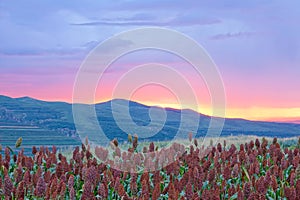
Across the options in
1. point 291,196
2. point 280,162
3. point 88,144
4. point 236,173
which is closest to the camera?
point 291,196

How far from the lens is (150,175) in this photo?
351 inches

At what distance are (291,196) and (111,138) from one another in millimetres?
5355

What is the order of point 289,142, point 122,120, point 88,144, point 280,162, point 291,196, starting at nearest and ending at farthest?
point 291,196 → point 280,162 → point 88,144 → point 122,120 → point 289,142

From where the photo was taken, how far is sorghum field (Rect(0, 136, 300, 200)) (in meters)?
6.67

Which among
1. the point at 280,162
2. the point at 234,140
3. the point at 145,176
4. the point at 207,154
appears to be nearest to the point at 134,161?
the point at 145,176

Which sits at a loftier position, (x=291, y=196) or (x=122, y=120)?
(x=122, y=120)

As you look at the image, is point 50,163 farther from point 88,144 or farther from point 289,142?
point 289,142

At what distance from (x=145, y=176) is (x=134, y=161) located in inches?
58.1

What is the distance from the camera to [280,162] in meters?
9.77

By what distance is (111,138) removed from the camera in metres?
11.3

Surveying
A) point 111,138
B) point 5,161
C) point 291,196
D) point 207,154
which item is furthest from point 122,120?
point 291,196

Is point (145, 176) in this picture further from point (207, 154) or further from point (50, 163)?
point (207, 154)

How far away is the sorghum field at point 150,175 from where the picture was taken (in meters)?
6.67

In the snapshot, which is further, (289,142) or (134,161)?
(289,142)
